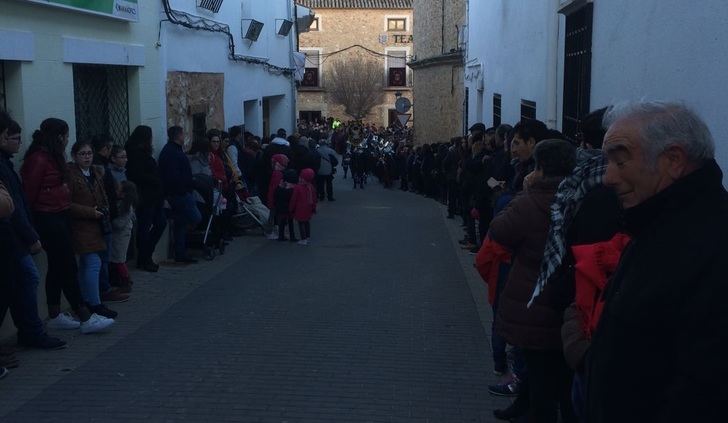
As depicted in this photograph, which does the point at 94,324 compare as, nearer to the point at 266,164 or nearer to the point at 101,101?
the point at 101,101

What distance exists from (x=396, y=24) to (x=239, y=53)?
138ft

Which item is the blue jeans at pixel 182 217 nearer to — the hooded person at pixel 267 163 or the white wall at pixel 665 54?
the hooded person at pixel 267 163

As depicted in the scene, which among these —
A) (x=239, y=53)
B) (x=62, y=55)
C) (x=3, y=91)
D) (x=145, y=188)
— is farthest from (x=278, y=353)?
(x=239, y=53)

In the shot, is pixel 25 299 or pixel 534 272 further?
pixel 25 299

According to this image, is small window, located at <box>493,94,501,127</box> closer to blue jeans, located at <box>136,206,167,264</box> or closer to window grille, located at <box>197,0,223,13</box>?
window grille, located at <box>197,0,223,13</box>

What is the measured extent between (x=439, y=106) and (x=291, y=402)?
26296 millimetres

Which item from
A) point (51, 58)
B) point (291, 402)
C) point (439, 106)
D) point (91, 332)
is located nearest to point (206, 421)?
point (291, 402)

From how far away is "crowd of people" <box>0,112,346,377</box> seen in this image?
20.6 ft

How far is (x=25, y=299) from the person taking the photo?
6375mm

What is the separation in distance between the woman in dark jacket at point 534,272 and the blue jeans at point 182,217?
652 cm

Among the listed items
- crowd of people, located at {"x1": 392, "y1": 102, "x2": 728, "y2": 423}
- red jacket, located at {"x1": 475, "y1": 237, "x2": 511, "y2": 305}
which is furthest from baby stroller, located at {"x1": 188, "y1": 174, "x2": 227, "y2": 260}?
crowd of people, located at {"x1": 392, "y1": 102, "x2": 728, "y2": 423}

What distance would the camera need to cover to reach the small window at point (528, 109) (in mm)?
12813

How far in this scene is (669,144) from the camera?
7.79 feet

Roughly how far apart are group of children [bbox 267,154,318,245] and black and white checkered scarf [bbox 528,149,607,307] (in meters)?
→ 9.21
